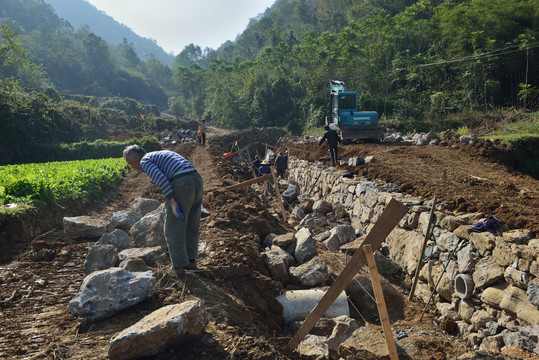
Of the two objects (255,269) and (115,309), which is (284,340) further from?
(115,309)

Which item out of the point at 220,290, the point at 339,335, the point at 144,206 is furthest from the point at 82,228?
the point at 339,335

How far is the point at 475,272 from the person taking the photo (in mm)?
4699

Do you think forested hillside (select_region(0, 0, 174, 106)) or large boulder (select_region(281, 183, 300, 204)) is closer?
large boulder (select_region(281, 183, 300, 204))

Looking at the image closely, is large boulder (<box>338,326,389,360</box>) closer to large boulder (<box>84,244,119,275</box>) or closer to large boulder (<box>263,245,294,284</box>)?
large boulder (<box>263,245,294,284</box>)

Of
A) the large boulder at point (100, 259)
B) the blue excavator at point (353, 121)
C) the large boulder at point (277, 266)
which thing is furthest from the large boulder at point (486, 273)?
the blue excavator at point (353, 121)

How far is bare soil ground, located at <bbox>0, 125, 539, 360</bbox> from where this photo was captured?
289 centimetres

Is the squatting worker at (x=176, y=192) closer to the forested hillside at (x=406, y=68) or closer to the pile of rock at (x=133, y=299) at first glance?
the pile of rock at (x=133, y=299)

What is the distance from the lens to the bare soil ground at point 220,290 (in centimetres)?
289

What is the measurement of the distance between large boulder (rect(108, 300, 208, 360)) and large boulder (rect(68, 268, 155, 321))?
57 cm

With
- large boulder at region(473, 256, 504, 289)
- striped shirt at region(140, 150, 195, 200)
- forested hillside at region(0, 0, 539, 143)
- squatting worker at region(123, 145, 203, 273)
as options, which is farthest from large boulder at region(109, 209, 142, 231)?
forested hillside at region(0, 0, 539, 143)

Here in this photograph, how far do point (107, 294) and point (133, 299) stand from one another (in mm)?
244

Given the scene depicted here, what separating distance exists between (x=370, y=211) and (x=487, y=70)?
19.6 metres

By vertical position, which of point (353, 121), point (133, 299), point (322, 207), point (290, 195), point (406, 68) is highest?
point (406, 68)

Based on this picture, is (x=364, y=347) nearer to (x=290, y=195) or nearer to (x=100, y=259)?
(x=100, y=259)
